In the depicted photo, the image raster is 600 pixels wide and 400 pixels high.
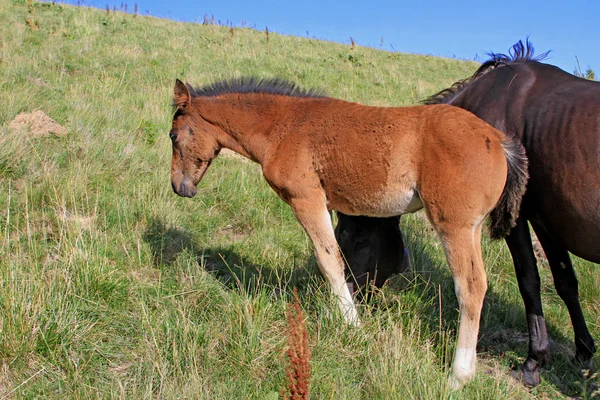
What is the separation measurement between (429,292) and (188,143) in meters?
2.65

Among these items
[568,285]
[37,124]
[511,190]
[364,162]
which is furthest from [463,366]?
[37,124]

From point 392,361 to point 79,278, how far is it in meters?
2.35

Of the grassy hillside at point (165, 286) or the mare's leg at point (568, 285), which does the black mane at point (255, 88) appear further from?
the mare's leg at point (568, 285)

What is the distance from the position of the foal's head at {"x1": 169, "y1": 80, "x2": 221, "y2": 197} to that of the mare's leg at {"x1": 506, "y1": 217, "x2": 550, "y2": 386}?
8.65 ft

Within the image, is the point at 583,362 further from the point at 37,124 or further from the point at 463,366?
the point at 37,124

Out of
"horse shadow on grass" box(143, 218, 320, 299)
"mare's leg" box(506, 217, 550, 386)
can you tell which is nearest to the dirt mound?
"horse shadow on grass" box(143, 218, 320, 299)

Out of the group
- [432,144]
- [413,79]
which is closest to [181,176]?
[432,144]

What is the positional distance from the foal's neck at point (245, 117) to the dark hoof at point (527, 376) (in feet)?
8.44

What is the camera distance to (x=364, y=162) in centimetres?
358

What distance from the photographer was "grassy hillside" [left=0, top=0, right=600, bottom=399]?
299 cm

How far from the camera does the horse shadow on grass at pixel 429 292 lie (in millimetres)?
3893

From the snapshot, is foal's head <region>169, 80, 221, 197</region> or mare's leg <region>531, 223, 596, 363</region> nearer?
mare's leg <region>531, 223, 596, 363</region>

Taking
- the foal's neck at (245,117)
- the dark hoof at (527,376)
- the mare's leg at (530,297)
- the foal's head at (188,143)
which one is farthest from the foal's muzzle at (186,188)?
the dark hoof at (527,376)

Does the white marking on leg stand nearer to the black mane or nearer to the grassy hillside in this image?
the grassy hillside
